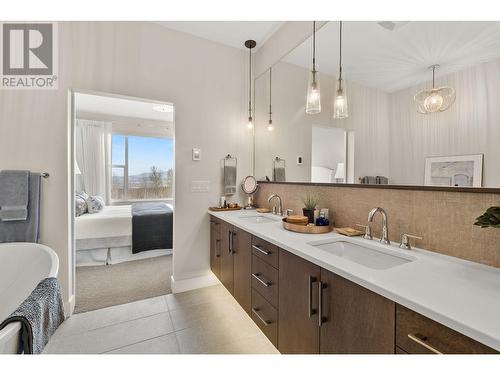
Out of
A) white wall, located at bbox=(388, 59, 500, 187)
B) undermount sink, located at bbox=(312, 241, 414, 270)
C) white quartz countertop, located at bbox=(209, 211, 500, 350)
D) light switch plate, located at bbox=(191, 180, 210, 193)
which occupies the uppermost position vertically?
white wall, located at bbox=(388, 59, 500, 187)

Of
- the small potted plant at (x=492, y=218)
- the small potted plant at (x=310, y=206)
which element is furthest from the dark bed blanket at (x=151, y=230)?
the small potted plant at (x=492, y=218)

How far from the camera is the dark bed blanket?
3.26 meters

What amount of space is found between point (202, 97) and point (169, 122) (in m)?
3.31

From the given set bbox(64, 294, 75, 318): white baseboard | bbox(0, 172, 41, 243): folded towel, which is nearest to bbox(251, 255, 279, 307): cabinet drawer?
bbox(64, 294, 75, 318): white baseboard

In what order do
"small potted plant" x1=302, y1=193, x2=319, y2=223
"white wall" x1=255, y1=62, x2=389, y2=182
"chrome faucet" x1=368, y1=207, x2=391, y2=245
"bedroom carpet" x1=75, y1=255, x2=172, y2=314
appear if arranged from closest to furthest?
"chrome faucet" x1=368, y1=207, x2=391, y2=245 → "white wall" x1=255, y1=62, x2=389, y2=182 → "small potted plant" x1=302, y1=193, x2=319, y2=223 → "bedroom carpet" x1=75, y1=255, x2=172, y2=314

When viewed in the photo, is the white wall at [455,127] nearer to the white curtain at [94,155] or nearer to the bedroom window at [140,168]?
the bedroom window at [140,168]

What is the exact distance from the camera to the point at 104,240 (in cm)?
314

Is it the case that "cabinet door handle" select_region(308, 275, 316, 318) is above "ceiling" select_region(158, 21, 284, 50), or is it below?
below

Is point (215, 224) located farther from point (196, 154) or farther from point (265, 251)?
point (265, 251)

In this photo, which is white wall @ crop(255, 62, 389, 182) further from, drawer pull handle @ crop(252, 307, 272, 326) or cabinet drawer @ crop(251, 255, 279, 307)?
drawer pull handle @ crop(252, 307, 272, 326)

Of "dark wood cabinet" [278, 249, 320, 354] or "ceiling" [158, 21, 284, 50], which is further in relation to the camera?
"ceiling" [158, 21, 284, 50]

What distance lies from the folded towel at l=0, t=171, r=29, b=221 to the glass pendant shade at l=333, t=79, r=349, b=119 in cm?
253

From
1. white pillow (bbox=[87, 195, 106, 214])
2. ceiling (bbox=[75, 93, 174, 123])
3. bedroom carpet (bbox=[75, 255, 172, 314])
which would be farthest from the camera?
ceiling (bbox=[75, 93, 174, 123])
